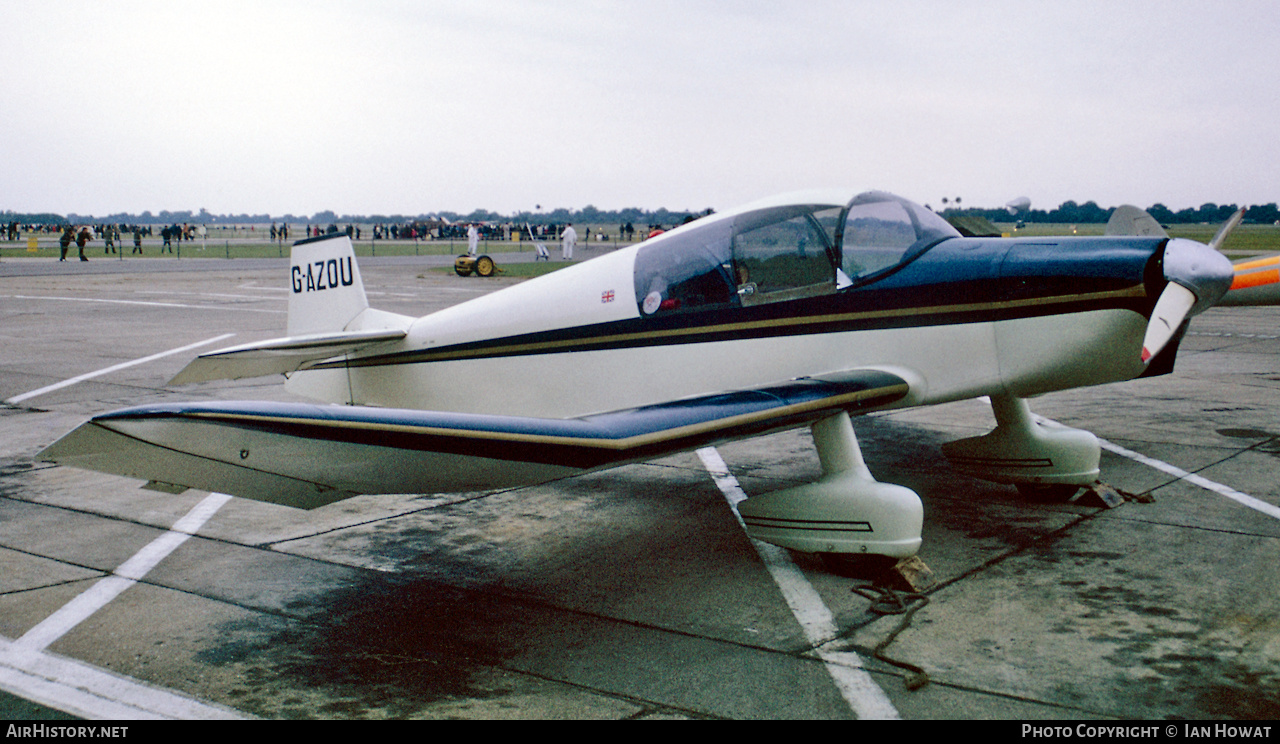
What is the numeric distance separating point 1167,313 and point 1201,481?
8.41 feet

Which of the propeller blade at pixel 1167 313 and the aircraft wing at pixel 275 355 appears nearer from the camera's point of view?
the propeller blade at pixel 1167 313

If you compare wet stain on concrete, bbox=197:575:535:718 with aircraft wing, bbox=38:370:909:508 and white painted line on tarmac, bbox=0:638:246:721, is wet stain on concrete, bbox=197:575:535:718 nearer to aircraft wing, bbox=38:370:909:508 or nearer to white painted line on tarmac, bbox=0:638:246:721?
white painted line on tarmac, bbox=0:638:246:721

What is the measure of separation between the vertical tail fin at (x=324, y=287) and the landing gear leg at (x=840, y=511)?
12.8ft

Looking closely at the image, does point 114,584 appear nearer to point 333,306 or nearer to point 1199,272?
point 333,306

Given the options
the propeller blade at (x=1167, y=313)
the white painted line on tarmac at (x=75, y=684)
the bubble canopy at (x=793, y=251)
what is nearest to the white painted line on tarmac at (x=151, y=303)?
the bubble canopy at (x=793, y=251)

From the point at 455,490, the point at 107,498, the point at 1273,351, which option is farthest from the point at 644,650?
the point at 1273,351

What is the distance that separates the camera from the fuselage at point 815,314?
219 inches

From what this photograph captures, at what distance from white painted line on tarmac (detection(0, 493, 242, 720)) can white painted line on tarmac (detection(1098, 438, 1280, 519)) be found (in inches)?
249

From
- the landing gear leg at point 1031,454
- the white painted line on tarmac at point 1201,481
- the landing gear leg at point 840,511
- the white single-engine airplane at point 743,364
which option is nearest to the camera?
the white single-engine airplane at point 743,364

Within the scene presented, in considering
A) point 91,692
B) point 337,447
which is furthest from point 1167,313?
point 91,692

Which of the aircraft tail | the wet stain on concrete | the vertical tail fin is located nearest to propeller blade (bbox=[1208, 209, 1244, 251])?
the wet stain on concrete

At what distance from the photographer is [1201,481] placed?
23.6ft

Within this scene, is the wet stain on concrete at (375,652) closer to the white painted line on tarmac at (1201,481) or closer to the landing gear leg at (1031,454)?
the landing gear leg at (1031,454)

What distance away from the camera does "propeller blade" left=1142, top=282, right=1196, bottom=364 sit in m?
5.27
